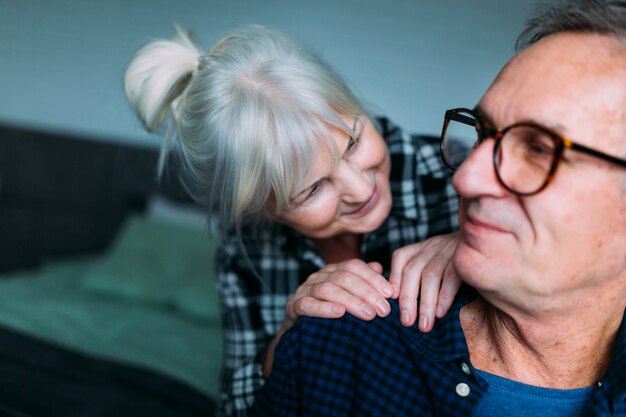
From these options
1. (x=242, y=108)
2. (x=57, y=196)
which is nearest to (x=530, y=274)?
(x=242, y=108)

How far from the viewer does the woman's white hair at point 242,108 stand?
1581 millimetres

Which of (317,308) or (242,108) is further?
(242,108)

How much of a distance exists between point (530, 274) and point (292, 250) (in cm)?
101

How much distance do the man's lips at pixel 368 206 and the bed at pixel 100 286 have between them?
0.35m

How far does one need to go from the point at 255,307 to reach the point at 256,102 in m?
0.66

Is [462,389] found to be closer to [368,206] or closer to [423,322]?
[423,322]

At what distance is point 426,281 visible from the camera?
4.54 ft

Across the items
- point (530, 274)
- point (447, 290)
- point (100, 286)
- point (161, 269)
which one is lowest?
point (100, 286)

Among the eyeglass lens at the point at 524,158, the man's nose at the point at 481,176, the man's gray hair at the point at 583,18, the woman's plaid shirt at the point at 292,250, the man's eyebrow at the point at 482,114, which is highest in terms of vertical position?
the man's gray hair at the point at 583,18

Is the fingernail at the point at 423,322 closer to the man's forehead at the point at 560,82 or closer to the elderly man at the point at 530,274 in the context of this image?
the elderly man at the point at 530,274

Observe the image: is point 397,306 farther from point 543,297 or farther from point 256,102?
point 256,102

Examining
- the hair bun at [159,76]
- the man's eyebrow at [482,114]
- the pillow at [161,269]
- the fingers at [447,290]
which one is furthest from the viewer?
the pillow at [161,269]

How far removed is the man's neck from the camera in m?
1.20

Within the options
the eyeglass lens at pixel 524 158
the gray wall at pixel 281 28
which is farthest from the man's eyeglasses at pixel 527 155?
the gray wall at pixel 281 28
